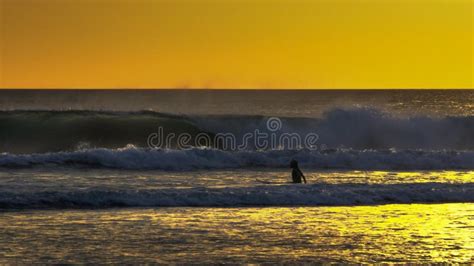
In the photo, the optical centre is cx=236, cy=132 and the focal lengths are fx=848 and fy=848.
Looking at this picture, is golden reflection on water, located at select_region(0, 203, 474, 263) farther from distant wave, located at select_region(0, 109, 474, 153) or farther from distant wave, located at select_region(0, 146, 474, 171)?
distant wave, located at select_region(0, 109, 474, 153)

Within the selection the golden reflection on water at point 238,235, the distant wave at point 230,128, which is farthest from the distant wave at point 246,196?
the distant wave at point 230,128

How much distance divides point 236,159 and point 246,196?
1041 centimetres

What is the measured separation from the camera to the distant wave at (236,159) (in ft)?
101

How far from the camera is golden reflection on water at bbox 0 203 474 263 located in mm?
15203

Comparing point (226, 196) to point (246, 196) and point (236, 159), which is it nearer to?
point (246, 196)

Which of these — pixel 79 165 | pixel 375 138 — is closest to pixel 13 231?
pixel 79 165

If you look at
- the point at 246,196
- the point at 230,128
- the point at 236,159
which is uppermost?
the point at 230,128

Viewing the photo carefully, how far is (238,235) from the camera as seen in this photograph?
1695 cm

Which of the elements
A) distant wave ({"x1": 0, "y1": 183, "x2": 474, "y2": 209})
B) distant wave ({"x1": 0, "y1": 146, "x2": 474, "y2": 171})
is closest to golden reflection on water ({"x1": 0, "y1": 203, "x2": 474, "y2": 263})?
distant wave ({"x1": 0, "y1": 183, "x2": 474, "y2": 209})

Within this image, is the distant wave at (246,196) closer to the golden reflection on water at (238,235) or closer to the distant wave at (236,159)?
the golden reflection on water at (238,235)

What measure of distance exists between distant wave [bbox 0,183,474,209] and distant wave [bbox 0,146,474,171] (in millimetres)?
7843

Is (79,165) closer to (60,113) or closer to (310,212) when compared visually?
(310,212)

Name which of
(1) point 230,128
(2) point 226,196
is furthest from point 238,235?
(1) point 230,128

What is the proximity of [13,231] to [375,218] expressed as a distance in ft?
26.6
